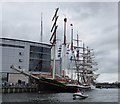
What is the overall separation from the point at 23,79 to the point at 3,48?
15923 millimetres

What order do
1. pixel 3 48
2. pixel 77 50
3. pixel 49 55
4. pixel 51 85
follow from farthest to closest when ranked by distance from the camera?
1. pixel 77 50
2. pixel 49 55
3. pixel 3 48
4. pixel 51 85

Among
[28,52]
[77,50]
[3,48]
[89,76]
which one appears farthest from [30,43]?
[89,76]

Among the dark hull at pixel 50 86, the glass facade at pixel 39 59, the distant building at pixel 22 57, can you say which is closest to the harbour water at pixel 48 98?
the dark hull at pixel 50 86

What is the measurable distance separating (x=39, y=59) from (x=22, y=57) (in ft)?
35.8

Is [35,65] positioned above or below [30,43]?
below

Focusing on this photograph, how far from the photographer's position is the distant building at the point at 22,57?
131500mm

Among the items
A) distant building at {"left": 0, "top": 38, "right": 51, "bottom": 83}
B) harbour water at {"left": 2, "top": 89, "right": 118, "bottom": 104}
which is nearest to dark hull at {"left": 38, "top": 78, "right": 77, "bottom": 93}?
harbour water at {"left": 2, "top": 89, "right": 118, "bottom": 104}

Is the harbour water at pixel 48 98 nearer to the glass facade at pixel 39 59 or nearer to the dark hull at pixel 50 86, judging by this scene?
the dark hull at pixel 50 86

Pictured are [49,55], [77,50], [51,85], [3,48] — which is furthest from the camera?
[77,50]

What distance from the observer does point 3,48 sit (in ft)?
427

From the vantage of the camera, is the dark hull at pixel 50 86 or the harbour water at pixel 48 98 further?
the dark hull at pixel 50 86

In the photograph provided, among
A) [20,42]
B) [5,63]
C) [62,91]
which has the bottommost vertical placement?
[62,91]

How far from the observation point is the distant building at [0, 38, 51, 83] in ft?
431

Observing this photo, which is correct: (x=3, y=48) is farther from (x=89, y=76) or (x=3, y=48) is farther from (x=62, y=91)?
(x=89, y=76)
